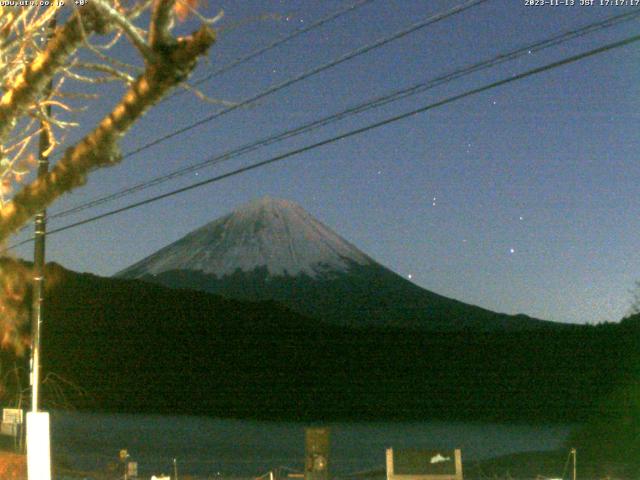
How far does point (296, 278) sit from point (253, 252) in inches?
411

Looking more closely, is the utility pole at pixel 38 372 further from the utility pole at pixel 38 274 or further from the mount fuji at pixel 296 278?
the mount fuji at pixel 296 278

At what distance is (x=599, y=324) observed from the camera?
74.2 m

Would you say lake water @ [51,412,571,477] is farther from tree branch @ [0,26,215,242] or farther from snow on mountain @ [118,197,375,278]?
snow on mountain @ [118,197,375,278]

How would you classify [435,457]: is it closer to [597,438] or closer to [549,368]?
[597,438]

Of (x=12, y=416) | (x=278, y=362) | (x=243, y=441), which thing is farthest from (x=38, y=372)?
(x=278, y=362)

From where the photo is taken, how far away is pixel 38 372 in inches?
485

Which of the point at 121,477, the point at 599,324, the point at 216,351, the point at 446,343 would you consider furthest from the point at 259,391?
the point at 121,477

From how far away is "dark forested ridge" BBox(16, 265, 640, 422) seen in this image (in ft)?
289

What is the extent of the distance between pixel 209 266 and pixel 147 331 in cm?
7121

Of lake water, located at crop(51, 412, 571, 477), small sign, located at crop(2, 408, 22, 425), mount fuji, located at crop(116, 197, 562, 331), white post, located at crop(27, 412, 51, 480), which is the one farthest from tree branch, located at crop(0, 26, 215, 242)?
mount fuji, located at crop(116, 197, 562, 331)

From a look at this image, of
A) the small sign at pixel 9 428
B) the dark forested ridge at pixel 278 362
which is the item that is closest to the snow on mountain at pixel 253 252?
the dark forested ridge at pixel 278 362

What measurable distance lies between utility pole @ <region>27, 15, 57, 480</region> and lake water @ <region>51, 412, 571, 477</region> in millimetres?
11859

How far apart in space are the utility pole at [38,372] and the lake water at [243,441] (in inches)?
467

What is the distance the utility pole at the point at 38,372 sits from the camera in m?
9.72
